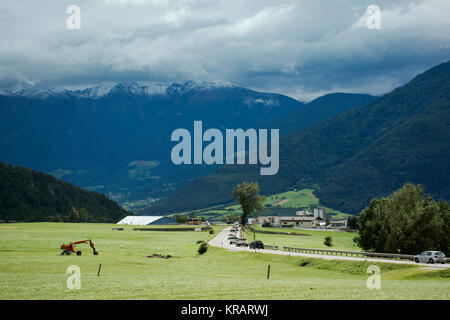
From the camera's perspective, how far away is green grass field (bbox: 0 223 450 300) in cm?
3400

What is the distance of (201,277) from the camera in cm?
5025

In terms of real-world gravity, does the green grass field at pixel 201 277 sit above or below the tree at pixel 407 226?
below

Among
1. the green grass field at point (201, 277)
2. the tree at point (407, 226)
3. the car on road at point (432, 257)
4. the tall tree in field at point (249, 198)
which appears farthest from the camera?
the tall tree in field at point (249, 198)

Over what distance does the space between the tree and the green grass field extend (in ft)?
67.3

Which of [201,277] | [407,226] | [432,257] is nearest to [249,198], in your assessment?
[407,226]

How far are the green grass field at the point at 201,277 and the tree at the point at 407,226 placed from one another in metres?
20.5

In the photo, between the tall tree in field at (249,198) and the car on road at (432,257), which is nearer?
the car on road at (432,257)

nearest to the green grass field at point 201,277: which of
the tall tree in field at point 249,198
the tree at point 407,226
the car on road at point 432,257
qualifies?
the car on road at point 432,257

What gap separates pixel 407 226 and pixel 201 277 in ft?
144

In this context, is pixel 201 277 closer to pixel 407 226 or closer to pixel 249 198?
pixel 407 226

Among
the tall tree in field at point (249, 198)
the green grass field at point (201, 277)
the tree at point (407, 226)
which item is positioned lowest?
the green grass field at point (201, 277)

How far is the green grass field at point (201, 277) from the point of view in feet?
112

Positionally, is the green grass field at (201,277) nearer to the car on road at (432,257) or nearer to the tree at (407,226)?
the car on road at (432,257)
